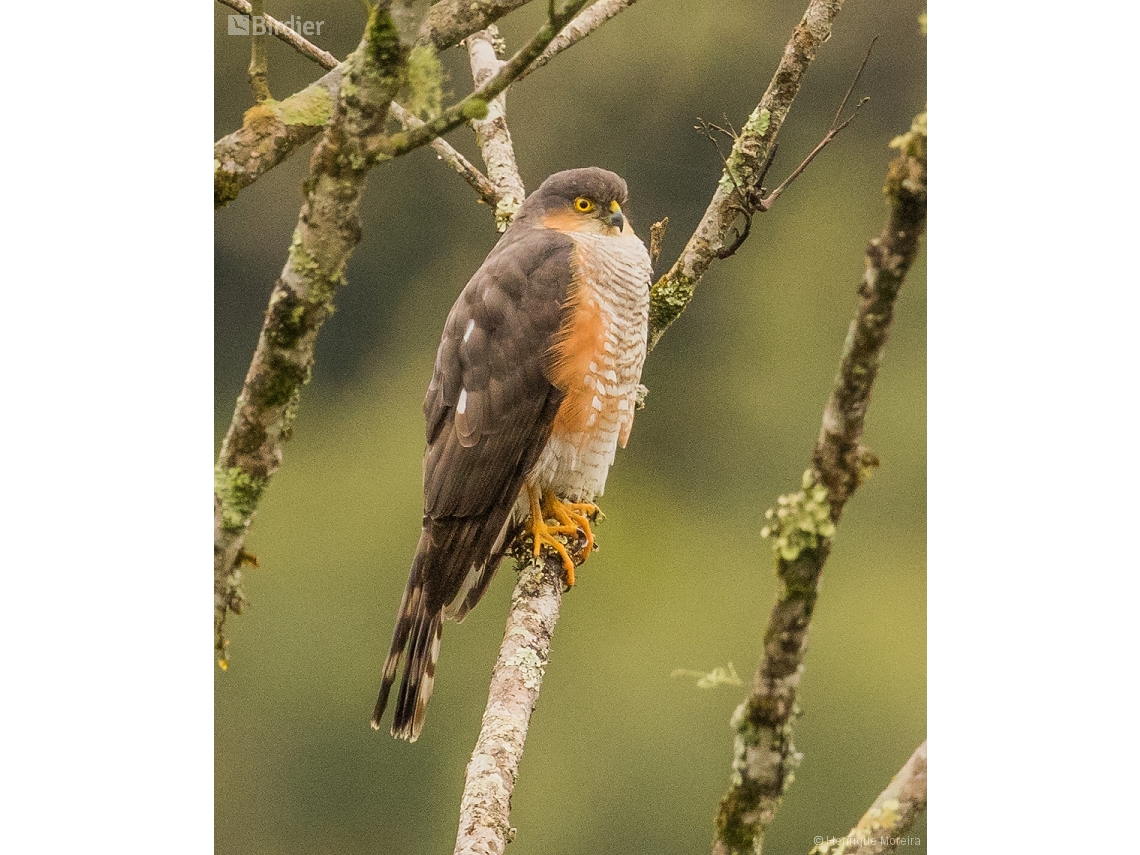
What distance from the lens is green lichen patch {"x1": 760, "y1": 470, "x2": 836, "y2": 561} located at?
2277mm

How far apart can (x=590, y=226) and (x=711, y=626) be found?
114 cm

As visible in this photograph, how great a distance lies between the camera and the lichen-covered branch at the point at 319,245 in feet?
8.38

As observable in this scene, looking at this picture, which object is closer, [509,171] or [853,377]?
[853,377]

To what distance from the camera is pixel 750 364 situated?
330cm

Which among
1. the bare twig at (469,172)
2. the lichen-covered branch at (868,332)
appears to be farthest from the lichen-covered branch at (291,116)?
the lichen-covered branch at (868,332)

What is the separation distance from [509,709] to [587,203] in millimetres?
1380

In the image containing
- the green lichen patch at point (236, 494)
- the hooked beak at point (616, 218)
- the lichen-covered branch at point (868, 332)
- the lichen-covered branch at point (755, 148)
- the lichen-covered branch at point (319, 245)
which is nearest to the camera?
the lichen-covered branch at point (868, 332)

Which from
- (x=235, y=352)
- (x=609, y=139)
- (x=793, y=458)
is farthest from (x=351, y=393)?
(x=793, y=458)

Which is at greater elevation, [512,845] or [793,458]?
[793,458]

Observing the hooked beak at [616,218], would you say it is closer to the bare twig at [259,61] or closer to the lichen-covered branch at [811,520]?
the lichen-covered branch at [811,520]

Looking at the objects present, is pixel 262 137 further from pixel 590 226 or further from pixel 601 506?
pixel 601 506

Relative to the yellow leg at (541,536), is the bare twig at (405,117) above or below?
above

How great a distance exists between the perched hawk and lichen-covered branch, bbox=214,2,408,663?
1.47ft

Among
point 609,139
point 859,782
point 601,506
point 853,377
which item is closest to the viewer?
point 853,377
